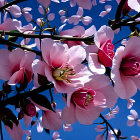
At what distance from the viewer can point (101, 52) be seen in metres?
0.55

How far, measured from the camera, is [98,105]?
1.81ft

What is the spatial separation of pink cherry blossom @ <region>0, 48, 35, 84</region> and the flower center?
0.24 feet

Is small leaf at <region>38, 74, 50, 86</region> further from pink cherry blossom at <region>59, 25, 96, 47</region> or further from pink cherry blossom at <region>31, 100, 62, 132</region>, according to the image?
pink cherry blossom at <region>59, 25, 96, 47</region>

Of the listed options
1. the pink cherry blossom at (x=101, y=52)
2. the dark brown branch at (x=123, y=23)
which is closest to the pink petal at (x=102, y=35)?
the pink cherry blossom at (x=101, y=52)

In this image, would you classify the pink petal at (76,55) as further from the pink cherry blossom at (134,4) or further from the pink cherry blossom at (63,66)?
the pink cherry blossom at (134,4)

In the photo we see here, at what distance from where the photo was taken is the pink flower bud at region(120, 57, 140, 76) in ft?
1.80

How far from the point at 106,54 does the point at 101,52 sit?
2 centimetres

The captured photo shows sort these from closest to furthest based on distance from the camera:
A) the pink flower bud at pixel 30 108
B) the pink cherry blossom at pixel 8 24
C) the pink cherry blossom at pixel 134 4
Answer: the pink cherry blossom at pixel 134 4, the pink flower bud at pixel 30 108, the pink cherry blossom at pixel 8 24

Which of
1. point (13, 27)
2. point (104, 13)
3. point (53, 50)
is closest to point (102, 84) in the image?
point (53, 50)

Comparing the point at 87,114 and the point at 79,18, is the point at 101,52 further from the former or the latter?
the point at 79,18

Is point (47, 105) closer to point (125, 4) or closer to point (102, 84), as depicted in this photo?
point (102, 84)

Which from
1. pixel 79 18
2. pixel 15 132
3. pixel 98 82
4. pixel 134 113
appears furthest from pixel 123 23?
pixel 134 113

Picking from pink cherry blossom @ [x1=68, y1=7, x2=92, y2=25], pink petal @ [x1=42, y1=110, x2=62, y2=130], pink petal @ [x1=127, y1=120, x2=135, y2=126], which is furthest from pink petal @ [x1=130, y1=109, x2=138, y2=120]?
pink petal @ [x1=42, y1=110, x2=62, y2=130]

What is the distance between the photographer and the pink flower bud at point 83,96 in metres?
0.53
